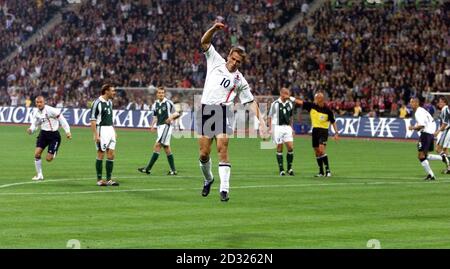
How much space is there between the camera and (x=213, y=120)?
18438 mm

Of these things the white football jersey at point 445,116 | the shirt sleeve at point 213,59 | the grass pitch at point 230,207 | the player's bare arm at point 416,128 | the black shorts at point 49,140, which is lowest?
the grass pitch at point 230,207

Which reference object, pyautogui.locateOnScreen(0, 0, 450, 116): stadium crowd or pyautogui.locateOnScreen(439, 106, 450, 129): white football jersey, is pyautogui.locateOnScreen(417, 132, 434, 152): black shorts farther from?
pyautogui.locateOnScreen(0, 0, 450, 116): stadium crowd

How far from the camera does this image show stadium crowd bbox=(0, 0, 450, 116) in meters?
51.9

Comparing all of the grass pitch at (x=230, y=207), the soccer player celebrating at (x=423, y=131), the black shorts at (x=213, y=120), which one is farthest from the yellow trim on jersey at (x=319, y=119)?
the black shorts at (x=213, y=120)

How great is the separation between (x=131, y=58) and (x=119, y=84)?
9.30 feet

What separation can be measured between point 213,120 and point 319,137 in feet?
37.3

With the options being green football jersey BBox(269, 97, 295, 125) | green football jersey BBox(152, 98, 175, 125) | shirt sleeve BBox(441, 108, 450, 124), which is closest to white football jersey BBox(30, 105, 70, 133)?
green football jersey BBox(152, 98, 175, 125)

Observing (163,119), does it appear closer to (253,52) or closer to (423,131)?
(423,131)

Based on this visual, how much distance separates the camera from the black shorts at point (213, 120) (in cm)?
1844

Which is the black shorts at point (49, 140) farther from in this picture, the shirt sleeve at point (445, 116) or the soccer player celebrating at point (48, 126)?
the shirt sleeve at point (445, 116)

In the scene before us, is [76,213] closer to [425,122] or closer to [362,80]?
[425,122]

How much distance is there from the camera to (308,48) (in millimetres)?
57312

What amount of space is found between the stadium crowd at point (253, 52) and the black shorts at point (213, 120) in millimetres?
30294

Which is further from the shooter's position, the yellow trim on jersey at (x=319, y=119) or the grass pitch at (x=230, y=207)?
the yellow trim on jersey at (x=319, y=119)
